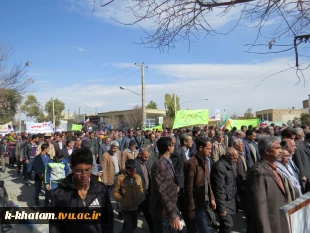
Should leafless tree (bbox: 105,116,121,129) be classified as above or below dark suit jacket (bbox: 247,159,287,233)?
above

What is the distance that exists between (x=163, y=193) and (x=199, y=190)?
0.63 m

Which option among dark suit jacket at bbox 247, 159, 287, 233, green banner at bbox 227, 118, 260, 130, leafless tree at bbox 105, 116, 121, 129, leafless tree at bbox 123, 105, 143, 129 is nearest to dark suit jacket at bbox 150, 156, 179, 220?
dark suit jacket at bbox 247, 159, 287, 233

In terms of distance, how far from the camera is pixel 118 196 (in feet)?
15.2

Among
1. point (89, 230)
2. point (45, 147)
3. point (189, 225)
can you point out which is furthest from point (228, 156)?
point (45, 147)

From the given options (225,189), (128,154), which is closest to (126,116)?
(128,154)

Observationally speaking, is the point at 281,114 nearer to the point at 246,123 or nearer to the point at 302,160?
the point at 246,123

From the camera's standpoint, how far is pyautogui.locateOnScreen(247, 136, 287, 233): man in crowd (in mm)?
2875

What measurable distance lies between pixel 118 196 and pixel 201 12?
3069 mm

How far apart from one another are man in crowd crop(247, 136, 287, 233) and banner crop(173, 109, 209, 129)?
525 inches

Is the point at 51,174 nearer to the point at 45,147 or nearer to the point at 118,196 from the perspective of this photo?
the point at 45,147

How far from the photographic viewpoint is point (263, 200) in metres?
2.91

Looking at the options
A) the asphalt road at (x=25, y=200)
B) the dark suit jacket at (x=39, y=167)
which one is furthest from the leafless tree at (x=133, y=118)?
the dark suit jacket at (x=39, y=167)

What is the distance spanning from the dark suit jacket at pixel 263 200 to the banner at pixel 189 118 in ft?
43.8

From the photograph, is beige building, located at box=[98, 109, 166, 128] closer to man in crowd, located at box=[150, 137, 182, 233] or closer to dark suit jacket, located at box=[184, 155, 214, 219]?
dark suit jacket, located at box=[184, 155, 214, 219]
